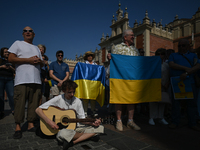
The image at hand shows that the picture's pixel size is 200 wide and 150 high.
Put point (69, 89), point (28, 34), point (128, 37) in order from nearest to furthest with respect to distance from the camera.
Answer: point (69, 89)
point (28, 34)
point (128, 37)

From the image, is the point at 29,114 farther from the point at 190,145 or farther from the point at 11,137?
the point at 190,145

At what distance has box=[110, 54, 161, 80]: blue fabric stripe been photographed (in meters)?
3.26

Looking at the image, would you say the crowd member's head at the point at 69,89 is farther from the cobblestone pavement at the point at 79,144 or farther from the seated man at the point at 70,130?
the cobblestone pavement at the point at 79,144

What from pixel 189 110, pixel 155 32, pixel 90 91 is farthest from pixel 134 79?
pixel 155 32

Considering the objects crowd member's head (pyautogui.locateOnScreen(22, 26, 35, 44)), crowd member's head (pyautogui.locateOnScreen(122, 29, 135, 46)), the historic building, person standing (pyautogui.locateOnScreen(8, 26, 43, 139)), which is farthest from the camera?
the historic building

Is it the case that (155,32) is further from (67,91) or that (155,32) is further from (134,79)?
(67,91)

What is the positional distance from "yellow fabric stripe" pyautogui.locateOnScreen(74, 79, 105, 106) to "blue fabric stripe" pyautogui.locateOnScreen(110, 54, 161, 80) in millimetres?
1043

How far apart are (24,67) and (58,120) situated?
4.30ft

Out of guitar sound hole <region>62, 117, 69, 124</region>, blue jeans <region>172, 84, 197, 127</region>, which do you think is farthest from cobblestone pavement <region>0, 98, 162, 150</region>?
blue jeans <region>172, 84, 197, 127</region>

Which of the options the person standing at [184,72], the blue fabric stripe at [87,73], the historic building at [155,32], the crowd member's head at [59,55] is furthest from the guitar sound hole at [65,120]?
the historic building at [155,32]

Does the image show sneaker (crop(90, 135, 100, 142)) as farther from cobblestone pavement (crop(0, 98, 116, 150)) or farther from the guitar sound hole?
the guitar sound hole

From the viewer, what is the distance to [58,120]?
247cm

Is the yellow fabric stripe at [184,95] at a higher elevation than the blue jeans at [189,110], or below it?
higher

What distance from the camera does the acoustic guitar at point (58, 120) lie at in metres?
2.46
